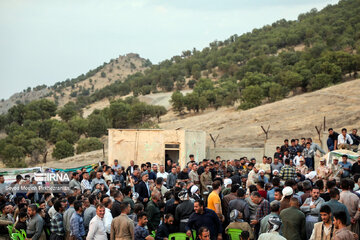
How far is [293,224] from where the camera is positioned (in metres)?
8.15

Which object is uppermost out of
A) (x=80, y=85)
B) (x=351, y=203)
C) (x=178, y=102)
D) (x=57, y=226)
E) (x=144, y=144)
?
(x=80, y=85)

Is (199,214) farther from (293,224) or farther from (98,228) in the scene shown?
(98,228)

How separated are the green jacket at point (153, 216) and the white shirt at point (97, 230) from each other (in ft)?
3.55

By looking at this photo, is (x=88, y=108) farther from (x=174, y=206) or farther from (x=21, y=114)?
(x=174, y=206)

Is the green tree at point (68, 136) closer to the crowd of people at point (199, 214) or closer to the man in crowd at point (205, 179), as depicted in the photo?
the man in crowd at point (205, 179)

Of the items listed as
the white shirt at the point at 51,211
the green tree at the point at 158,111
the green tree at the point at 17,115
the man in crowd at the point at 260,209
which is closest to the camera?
the man in crowd at the point at 260,209

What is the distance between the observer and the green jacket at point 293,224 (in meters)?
8.14

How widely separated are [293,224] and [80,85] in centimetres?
16885

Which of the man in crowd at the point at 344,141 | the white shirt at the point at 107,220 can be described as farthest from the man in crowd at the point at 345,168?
the white shirt at the point at 107,220

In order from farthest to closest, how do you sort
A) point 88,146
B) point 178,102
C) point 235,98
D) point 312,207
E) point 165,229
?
point 178,102
point 235,98
point 88,146
point 312,207
point 165,229

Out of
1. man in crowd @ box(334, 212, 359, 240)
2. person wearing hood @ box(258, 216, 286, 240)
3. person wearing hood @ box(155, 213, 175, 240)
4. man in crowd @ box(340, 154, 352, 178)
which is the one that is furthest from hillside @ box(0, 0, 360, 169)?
man in crowd @ box(334, 212, 359, 240)

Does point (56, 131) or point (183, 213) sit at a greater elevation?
point (56, 131)

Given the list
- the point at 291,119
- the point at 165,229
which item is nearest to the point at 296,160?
the point at 165,229

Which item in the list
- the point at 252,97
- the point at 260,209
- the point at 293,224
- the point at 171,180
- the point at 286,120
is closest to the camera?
the point at 293,224
